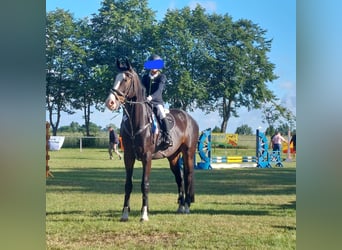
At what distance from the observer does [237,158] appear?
5.25m

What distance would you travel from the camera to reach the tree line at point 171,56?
16.6 feet

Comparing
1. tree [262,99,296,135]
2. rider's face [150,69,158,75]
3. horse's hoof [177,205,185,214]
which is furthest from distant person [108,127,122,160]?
tree [262,99,296,135]

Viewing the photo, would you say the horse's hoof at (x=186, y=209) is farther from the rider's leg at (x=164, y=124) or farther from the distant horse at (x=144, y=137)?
the rider's leg at (x=164, y=124)

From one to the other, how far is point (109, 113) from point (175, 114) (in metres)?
0.69

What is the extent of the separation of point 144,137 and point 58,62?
1.16 meters

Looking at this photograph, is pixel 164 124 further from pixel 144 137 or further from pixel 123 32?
pixel 123 32

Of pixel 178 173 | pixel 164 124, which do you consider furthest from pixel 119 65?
pixel 178 173

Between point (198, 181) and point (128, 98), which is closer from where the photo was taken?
point (128, 98)

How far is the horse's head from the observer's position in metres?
4.74

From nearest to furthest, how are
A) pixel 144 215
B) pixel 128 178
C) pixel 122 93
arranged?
pixel 122 93, pixel 144 215, pixel 128 178

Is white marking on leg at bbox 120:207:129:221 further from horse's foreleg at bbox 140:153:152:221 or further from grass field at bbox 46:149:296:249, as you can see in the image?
horse's foreleg at bbox 140:153:152:221

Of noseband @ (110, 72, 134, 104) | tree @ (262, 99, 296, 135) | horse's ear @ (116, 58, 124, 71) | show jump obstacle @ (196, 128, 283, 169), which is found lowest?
show jump obstacle @ (196, 128, 283, 169)

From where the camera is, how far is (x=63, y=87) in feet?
16.8
